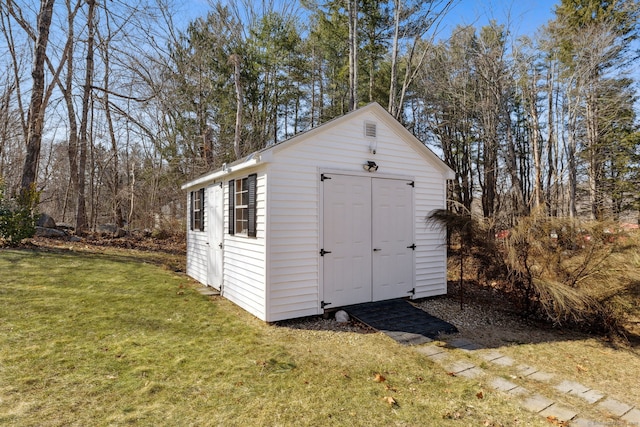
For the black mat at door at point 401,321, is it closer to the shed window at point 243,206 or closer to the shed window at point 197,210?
the shed window at point 243,206

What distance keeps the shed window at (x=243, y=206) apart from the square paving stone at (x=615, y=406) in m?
4.51

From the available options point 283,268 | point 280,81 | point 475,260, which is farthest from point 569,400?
point 280,81

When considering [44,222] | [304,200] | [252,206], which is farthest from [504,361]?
[44,222]

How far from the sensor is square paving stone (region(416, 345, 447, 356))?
4.24 metres

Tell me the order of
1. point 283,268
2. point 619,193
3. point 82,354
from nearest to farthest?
point 82,354 → point 283,268 → point 619,193

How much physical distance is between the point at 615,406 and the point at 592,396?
19 cm

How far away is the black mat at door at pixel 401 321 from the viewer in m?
4.79

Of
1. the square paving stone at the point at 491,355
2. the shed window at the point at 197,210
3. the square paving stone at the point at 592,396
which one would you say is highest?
the shed window at the point at 197,210

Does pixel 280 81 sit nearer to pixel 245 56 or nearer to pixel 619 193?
pixel 245 56

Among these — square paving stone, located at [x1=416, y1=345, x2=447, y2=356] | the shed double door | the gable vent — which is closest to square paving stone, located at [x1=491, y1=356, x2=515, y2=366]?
square paving stone, located at [x1=416, y1=345, x2=447, y2=356]

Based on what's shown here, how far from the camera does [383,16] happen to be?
13.2 m

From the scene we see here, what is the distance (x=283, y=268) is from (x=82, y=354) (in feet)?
8.50

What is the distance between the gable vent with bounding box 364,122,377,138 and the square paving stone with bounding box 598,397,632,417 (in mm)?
4621

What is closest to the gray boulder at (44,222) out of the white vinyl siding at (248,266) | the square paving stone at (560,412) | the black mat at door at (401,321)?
the white vinyl siding at (248,266)
